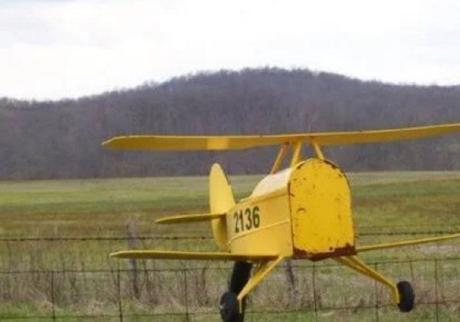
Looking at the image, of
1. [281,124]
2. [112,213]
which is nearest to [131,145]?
[112,213]

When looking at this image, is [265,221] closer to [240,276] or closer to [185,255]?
[185,255]

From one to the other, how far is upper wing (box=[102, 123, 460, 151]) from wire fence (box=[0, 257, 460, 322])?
157 inches

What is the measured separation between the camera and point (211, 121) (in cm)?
8312

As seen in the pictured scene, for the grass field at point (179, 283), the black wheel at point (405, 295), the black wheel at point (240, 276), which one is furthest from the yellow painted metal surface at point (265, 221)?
the grass field at point (179, 283)

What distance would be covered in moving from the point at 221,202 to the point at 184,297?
13.3 ft

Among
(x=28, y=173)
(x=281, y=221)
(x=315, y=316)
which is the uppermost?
(x=28, y=173)

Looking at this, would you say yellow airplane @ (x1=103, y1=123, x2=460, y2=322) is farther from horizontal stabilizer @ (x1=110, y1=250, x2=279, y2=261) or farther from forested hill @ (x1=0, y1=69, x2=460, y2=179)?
forested hill @ (x1=0, y1=69, x2=460, y2=179)

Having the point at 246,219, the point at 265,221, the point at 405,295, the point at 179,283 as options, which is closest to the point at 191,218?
the point at 246,219

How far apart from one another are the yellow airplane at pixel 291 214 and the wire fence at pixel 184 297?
3938 mm

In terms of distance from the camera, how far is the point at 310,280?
14.8m

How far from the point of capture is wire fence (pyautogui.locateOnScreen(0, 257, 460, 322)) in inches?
499

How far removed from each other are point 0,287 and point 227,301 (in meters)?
6.69

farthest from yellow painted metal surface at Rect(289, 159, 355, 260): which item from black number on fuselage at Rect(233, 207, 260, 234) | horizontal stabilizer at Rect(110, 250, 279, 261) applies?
black number on fuselage at Rect(233, 207, 260, 234)

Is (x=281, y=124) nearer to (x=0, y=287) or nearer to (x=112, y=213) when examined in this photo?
(x=112, y=213)
